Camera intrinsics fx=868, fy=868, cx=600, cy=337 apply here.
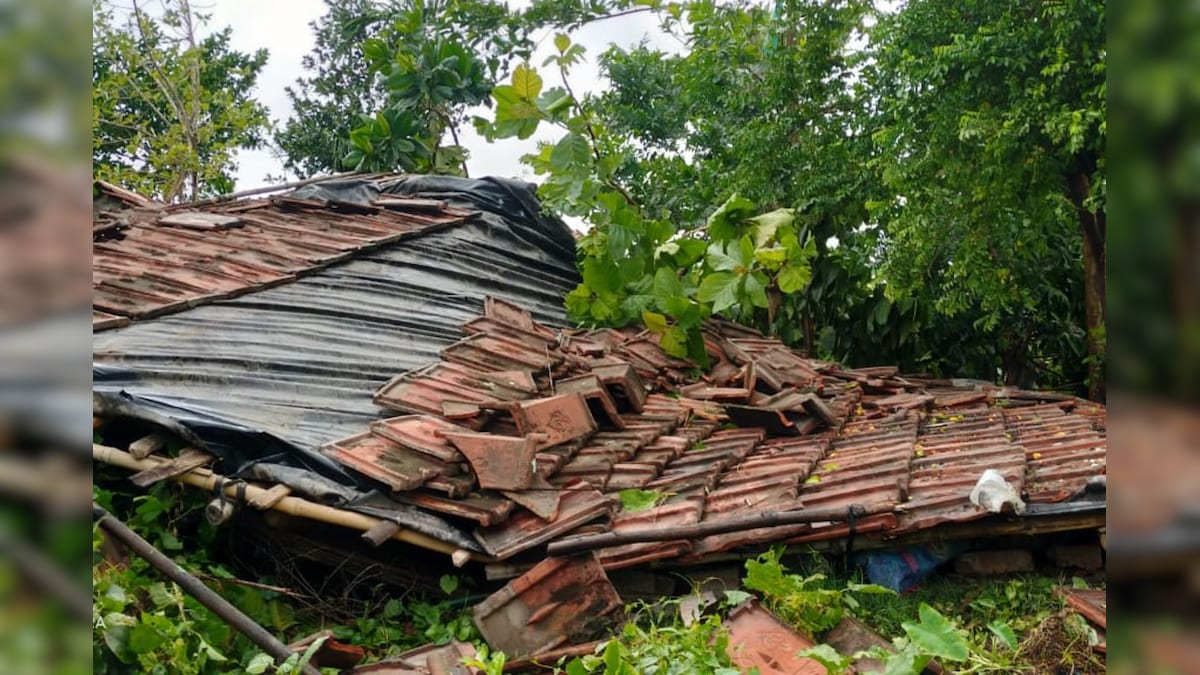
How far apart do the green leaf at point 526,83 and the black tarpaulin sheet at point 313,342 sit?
1641mm

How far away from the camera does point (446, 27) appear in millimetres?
13070

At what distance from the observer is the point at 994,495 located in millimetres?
3451

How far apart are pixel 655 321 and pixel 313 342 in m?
2.90

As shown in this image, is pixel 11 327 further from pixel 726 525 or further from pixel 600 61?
pixel 600 61

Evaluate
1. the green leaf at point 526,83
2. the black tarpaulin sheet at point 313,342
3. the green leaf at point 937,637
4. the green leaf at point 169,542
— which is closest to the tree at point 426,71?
the black tarpaulin sheet at point 313,342

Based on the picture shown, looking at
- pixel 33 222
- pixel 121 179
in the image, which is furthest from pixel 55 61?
pixel 121 179

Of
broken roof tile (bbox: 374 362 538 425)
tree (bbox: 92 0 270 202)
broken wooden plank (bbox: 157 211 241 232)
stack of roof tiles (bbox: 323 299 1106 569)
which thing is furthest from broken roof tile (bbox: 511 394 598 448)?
tree (bbox: 92 0 270 202)

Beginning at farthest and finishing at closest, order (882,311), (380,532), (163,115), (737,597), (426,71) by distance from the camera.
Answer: (163,115)
(426,71)
(882,311)
(380,532)
(737,597)

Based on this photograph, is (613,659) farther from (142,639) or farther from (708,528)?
(142,639)

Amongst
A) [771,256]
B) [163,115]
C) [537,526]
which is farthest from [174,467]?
A: [163,115]

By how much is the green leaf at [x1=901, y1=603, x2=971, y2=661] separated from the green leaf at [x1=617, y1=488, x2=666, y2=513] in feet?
4.79

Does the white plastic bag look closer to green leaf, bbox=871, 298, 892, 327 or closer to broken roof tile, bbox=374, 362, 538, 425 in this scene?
broken roof tile, bbox=374, 362, 538, 425

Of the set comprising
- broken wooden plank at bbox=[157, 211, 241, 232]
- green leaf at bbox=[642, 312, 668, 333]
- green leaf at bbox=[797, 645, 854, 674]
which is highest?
broken wooden plank at bbox=[157, 211, 241, 232]

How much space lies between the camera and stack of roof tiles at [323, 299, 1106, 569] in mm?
3668
